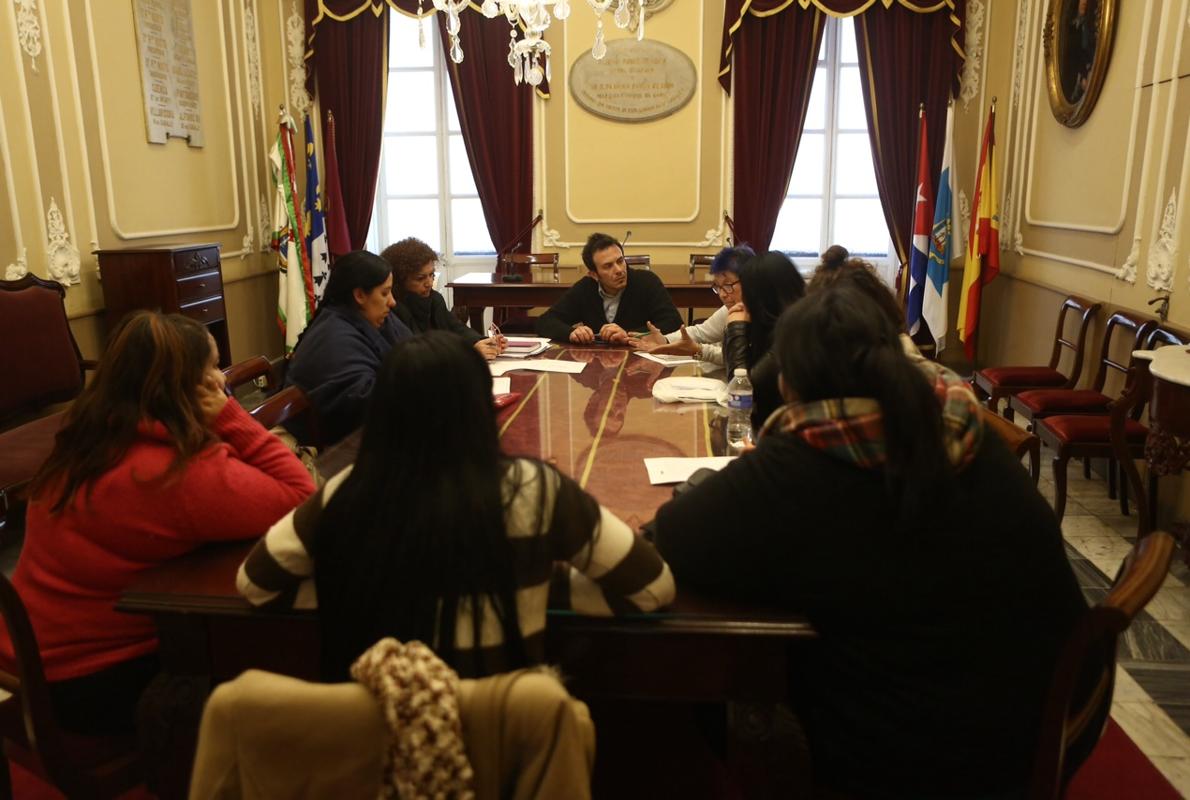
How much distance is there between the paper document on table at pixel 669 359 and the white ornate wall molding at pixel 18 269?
271cm

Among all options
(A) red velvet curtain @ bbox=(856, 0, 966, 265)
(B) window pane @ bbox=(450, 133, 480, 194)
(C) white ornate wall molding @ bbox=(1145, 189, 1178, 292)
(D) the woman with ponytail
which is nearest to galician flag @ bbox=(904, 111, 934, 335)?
(A) red velvet curtain @ bbox=(856, 0, 966, 265)

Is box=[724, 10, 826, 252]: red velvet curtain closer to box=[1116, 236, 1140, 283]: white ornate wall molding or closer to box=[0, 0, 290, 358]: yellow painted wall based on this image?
box=[1116, 236, 1140, 283]: white ornate wall molding

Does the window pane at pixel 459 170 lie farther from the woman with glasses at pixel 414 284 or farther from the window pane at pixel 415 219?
the woman with glasses at pixel 414 284

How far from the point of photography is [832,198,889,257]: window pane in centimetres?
650

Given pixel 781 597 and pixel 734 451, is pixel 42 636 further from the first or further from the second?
pixel 734 451

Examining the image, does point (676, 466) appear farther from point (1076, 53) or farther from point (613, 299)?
point (1076, 53)

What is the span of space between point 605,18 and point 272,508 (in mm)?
5533

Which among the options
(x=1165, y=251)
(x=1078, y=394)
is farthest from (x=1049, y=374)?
(x=1165, y=251)

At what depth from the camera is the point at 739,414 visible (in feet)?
7.73

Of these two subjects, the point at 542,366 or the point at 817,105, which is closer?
the point at 542,366

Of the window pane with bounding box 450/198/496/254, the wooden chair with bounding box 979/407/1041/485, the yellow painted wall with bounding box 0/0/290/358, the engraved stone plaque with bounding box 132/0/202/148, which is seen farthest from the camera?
the window pane with bounding box 450/198/496/254

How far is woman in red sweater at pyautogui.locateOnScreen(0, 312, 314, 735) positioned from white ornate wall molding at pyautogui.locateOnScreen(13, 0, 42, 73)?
3.18 m

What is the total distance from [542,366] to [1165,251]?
2.65 meters

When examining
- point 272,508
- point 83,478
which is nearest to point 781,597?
point 272,508
